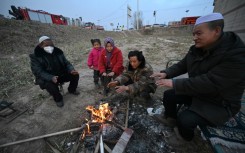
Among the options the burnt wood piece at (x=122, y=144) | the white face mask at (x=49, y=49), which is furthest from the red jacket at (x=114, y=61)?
the burnt wood piece at (x=122, y=144)

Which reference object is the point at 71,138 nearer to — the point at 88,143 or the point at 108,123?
the point at 88,143

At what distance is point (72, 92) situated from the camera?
516 cm

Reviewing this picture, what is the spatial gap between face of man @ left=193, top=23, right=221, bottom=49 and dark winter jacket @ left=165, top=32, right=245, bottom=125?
8cm

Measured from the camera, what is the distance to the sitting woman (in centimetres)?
363

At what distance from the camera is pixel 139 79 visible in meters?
3.93

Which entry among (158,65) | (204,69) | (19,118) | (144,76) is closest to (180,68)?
(204,69)

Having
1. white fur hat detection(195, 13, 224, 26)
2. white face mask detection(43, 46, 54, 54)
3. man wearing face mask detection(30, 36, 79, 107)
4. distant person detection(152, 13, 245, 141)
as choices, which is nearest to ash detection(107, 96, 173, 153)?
distant person detection(152, 13, 245, 141)

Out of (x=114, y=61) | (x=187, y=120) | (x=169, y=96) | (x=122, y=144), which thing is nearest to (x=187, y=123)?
(x=187, y=120)

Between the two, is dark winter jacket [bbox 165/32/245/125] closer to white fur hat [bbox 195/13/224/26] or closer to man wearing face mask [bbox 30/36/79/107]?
white fur hat [bbox 195/13/224/26]

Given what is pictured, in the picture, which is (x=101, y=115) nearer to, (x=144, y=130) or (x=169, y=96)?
(x=144, y=130)

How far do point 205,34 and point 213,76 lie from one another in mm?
648

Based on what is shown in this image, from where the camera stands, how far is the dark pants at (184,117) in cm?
234

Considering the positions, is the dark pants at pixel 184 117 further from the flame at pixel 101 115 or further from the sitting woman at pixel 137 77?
the flame at pixel 101 115

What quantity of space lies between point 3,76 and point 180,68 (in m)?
8.44
